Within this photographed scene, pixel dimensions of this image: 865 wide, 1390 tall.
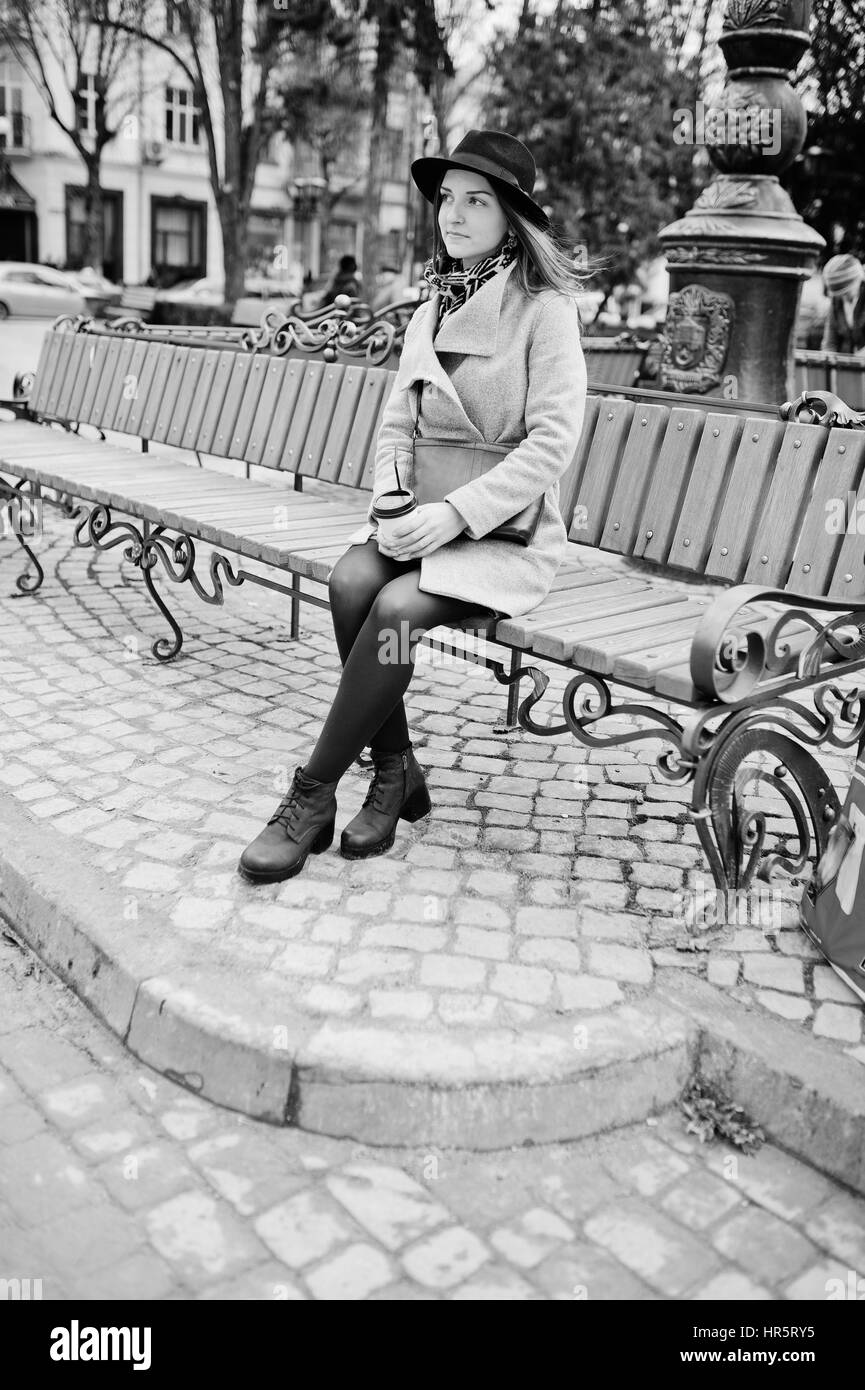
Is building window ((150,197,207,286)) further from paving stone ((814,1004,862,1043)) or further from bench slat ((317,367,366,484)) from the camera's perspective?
paving stone ((814,1004,862,1043))

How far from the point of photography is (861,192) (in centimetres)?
2653

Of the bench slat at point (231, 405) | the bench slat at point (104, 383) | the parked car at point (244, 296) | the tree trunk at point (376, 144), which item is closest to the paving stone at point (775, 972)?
the bench slat at point (231, 405)

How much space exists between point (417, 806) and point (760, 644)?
3.92 feet

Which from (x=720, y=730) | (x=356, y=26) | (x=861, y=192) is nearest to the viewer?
(x=720, y=730)

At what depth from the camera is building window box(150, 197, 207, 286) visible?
1903 inches

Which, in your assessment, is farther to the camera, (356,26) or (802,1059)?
(356,26)

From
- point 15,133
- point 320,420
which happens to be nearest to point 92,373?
point 320,420

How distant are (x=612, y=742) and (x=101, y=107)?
30.7m

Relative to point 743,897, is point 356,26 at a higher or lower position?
higher

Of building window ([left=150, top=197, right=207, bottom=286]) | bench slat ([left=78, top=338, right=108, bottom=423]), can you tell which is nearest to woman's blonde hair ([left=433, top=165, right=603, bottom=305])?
bench slat ([left=78, top=338, right=108, bottom=423])

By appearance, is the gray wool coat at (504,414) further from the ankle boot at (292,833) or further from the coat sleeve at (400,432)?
the ankle boot at (292,833)

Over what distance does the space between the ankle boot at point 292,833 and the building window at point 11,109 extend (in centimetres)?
4741
